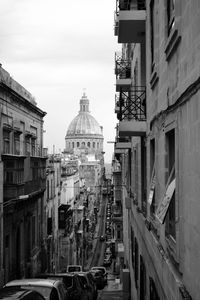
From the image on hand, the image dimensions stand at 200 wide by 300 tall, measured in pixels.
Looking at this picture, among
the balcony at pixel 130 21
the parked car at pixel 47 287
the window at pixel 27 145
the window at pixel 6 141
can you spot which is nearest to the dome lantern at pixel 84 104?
the window at pixel 27 145

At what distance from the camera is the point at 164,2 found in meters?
7.26

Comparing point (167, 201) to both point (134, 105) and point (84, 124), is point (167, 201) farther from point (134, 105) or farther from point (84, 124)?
point (84, 124)

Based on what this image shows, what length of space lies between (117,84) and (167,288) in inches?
534

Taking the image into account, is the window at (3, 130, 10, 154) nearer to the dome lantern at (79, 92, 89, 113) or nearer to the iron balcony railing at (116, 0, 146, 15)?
the iron balcony railing at (116, 0, 146, 15)

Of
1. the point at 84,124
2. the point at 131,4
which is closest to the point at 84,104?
the point at 84,124

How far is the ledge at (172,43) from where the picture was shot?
5941mm

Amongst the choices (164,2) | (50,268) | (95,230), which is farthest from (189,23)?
(95,230)

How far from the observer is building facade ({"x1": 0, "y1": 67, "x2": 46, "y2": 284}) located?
770 inches

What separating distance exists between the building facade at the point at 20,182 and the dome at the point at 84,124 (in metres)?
124

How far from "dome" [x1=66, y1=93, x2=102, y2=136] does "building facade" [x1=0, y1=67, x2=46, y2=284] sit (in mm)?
124327

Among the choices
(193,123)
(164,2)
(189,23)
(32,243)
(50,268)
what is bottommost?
(50,268)

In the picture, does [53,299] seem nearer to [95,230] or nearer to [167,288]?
[167,288]

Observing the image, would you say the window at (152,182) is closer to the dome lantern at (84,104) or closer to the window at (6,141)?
the window at (6,141)

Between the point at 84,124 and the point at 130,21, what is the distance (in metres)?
144
